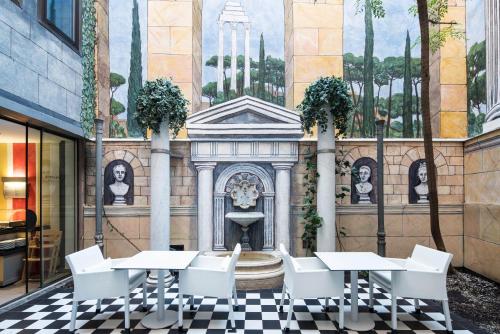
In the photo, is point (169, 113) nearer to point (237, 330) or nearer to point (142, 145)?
point (142, 145)

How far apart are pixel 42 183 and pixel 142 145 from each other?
5.75ft

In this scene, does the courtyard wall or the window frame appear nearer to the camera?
the window frame

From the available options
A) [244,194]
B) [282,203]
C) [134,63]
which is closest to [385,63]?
[282,203]

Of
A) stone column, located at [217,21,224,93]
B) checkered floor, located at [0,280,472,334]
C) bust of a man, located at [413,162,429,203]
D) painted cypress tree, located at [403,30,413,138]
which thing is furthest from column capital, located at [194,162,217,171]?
painted cypress tree, located at [403,30,413,138]

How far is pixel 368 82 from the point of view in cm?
1041

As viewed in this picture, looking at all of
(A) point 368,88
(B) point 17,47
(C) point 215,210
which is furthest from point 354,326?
(A) point 368,88

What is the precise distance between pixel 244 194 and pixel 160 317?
2.74 meters

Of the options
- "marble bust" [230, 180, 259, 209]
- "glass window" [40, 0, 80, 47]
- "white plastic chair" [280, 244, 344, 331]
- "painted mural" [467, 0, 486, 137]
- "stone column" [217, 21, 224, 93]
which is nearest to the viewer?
"white plastic chair" [280, 244, 344, 331]

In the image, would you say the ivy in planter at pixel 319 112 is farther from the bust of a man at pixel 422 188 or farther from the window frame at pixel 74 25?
the window frame at pixel 74 25

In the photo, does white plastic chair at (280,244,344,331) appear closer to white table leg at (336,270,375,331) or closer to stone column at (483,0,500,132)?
white table leg at (336,270,375,331)

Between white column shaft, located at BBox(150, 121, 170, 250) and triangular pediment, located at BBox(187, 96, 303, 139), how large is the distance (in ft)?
2.73

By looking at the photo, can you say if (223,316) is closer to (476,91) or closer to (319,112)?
(319,112)

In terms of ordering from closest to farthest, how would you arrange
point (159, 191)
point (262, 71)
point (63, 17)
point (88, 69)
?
point (159, 191)
point (63, 17)
point (88, 69)
point (262, 71)

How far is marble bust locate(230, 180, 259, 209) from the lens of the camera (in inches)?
229
